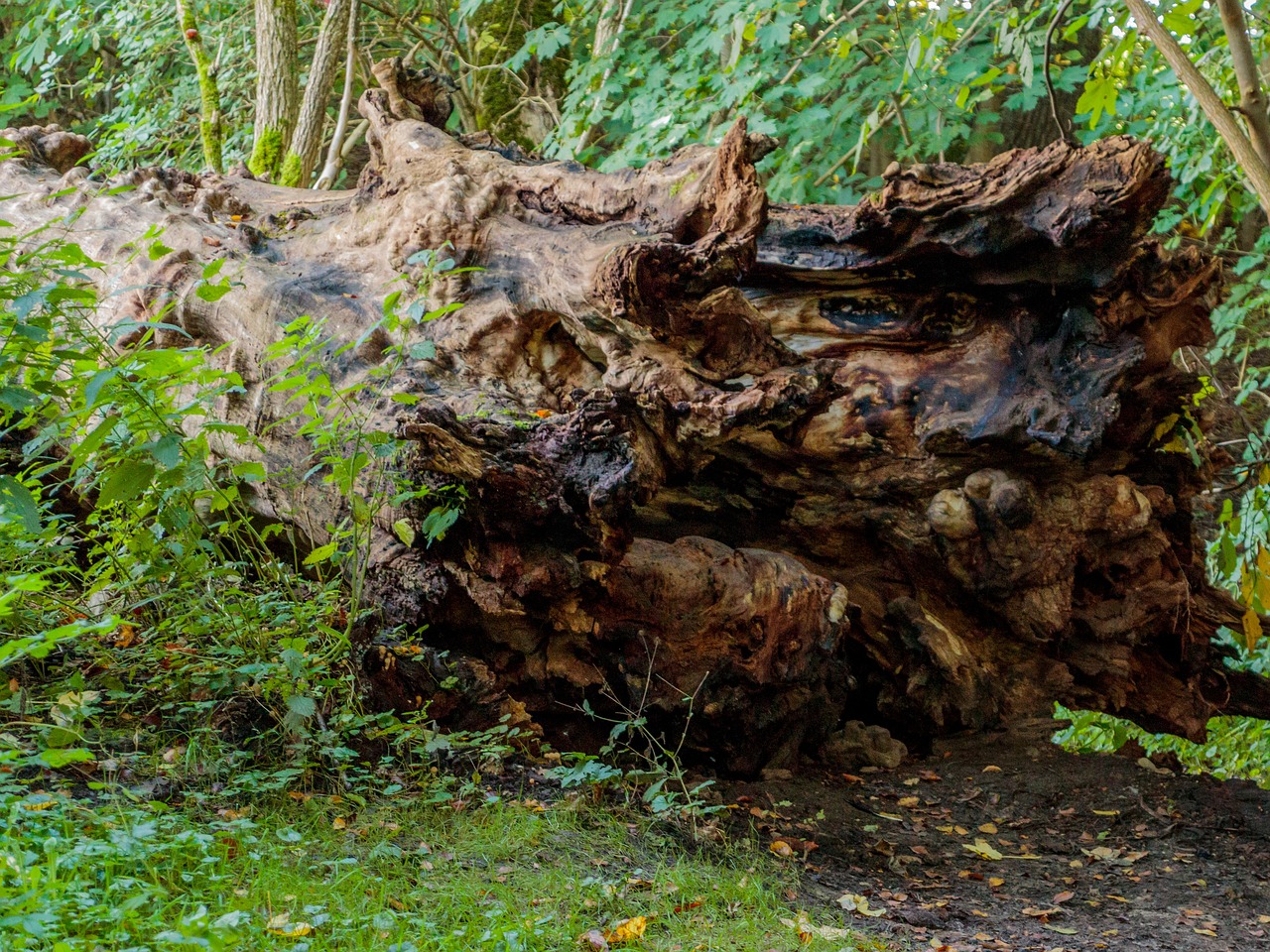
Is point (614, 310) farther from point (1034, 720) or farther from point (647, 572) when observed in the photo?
point (1034, 720)

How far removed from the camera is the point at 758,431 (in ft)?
12.4

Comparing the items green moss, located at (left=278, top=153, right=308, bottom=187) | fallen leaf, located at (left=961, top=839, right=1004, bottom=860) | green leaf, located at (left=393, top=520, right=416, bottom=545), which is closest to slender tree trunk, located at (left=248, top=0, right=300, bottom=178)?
green moss, located at (left=278, top=153, right=308, bottom=187)

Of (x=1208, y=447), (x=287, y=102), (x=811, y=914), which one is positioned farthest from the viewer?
(x=287, y=102)

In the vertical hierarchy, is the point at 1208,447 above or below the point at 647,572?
above

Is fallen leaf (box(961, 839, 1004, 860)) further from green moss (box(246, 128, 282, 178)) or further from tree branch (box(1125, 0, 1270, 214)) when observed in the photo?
green moss (box(246, 128, 282, 178))

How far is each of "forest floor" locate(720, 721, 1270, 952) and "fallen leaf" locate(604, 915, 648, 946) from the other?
0.62 metres

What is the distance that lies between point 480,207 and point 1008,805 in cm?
322

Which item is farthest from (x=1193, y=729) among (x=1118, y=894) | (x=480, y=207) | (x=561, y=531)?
(x=480, y=207)

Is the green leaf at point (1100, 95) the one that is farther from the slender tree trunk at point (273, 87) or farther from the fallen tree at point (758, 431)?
the slender tree trunk at point (273, 87)

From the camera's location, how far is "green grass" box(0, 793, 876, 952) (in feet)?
6.02

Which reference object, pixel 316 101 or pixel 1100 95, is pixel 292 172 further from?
pixel 1100 95

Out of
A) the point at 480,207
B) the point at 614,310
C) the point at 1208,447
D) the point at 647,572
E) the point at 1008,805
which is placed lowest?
the point at 1008,805

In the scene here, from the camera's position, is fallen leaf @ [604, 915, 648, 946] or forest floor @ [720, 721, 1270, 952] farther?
forest floor @ [720, 721, 1270, 952]

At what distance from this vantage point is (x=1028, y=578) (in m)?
4.09
